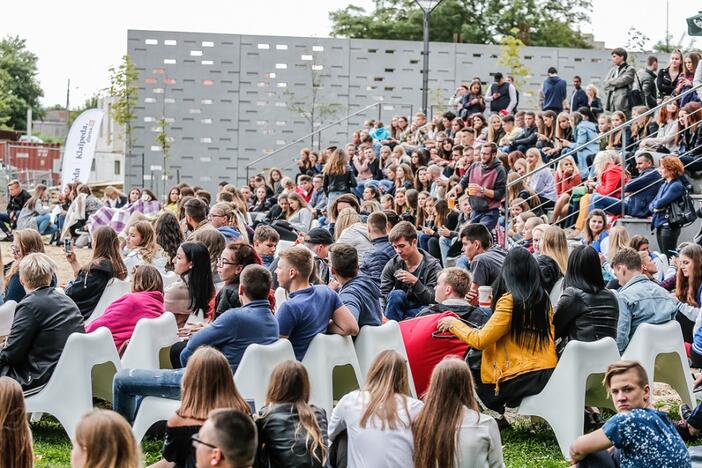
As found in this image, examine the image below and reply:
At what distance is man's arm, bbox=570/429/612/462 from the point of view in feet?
15.9

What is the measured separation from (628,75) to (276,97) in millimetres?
14136

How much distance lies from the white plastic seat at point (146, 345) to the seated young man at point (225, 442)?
3.06 meters

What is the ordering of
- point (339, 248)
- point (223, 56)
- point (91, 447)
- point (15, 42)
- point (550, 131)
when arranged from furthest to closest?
point (15, 42)
point (223, 56)
point (550, 131)
point (339, 248)
point (91, 447)

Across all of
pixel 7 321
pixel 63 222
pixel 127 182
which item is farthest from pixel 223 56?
pixel 7 321

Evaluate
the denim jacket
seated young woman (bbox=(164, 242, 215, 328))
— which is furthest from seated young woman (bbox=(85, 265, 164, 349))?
the denim jacket

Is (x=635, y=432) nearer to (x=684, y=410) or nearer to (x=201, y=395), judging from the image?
(x=201, y=395)

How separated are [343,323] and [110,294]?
223 cm

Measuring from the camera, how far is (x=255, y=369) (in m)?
6.27

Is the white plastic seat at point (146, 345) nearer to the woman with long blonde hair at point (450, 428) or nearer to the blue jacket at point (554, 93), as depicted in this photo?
the woman with long blonde hair at point (450, 428)

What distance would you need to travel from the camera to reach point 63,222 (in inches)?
858

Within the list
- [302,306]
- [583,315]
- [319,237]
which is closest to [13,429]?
[302,306]

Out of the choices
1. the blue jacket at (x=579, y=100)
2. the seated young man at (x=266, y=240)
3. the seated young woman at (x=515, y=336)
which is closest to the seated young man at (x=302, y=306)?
the seated young woman at (x=515, y=336)

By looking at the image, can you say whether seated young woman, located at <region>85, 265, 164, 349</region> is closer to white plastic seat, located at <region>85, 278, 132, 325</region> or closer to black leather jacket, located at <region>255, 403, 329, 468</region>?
white plastic seat, located at <region>85, 278, 132, 325</region>

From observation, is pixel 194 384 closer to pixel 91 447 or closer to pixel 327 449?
pixel 327 449
